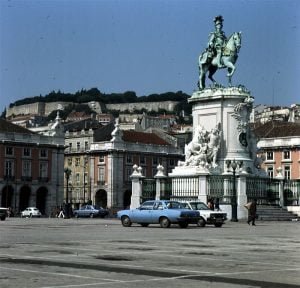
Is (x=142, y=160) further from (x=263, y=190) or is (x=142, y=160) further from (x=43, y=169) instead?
(x=263, y=190)

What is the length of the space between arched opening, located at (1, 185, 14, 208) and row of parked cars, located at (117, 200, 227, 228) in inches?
2410

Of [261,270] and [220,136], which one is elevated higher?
[220,136]

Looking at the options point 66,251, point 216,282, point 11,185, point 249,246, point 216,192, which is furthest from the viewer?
point 11,185

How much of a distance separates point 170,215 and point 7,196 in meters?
64.2

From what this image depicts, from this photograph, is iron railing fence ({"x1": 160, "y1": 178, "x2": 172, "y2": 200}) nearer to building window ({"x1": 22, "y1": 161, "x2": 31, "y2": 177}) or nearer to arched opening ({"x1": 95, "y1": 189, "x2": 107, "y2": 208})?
building window ({"x1": 22, "y1": 161, "x2": 31, "y2": 177})

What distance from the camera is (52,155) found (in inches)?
4033

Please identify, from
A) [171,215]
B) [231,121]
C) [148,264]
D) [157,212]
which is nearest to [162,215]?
[157,212]

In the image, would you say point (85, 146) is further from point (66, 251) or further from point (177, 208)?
point (66, 251)

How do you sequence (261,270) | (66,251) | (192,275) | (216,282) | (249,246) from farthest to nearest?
1. (249,246)
2. (66,251)
3. (261,270)
4. (192,275)
5. (216,282)

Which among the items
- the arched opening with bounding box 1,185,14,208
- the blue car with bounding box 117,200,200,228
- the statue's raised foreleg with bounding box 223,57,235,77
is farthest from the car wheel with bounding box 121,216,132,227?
the arched opening with bounding box 1,185,14,208

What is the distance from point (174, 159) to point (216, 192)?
67.2 m

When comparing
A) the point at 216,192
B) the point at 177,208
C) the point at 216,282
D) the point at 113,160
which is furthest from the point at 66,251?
the point at 113,160

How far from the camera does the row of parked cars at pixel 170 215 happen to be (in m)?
34.4

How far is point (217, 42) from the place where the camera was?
50.2 m
